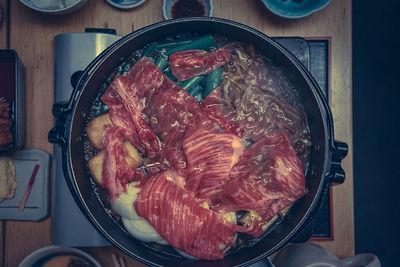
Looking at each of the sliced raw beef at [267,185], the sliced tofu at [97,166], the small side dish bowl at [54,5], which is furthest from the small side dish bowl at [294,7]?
the sliced tofu at [97,166]

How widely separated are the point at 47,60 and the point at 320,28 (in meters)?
0.96

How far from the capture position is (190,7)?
165 centimetres

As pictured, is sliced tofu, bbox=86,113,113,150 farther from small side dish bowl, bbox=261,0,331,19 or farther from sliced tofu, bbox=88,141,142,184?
small side dish bowl, bbox=261,0,331,19

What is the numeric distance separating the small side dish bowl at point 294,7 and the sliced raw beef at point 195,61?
0.82 ft

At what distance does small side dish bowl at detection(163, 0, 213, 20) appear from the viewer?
5.38ft

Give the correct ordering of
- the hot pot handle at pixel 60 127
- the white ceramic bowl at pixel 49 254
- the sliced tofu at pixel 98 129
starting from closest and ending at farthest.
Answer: the hot pot handle at pixel 60 127, the sliced tofu at pixel 98 129, the white ceramic bowl at pixel 49 254

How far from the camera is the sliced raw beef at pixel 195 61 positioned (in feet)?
4.89

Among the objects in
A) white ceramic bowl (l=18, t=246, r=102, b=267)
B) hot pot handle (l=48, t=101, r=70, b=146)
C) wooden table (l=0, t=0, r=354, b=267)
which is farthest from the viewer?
wooden table (l=0, t=0, r=354, b=267)

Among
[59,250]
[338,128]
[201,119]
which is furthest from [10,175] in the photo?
[338,128]

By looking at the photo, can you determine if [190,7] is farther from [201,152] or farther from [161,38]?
[201,152]

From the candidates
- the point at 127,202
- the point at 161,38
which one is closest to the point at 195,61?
the point at 161,38

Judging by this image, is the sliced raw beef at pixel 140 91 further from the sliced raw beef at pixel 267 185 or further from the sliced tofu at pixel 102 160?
the sliced raw beef at pixel 267 185

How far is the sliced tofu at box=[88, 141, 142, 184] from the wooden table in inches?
13.0

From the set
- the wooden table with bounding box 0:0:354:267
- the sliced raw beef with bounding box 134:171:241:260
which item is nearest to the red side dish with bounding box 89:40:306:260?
the sliced raw beef with bounding box 134:171:241:260
